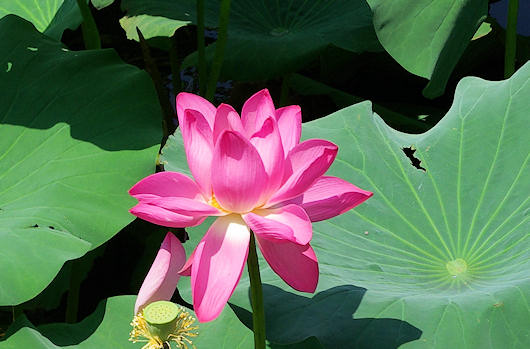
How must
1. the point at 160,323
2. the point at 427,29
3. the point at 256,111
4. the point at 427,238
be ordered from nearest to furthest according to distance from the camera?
the point at 160,323 < the point at 256,111 < the point at 427,238 < the point at 427,29

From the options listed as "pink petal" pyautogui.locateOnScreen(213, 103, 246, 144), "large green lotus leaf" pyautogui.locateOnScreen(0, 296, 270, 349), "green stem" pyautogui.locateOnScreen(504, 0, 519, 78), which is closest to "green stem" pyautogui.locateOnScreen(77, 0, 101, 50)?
"large green lotus leaf" pyautogui.locateOnScreen(0, 296, 270, 349)

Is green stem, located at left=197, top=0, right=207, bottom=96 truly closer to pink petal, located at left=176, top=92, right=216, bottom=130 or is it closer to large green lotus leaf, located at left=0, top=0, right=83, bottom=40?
large green lotus leaf, located at left=0, top=0, right=83, bottom=40

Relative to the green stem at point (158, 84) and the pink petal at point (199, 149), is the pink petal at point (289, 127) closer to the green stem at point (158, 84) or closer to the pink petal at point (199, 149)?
the pink petal at point (199, 149)

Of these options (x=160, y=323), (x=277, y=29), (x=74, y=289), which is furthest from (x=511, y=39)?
(x=160, y=323)

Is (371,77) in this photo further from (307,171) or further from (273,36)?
(307,171)

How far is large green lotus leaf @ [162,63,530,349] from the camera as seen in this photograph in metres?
1.19

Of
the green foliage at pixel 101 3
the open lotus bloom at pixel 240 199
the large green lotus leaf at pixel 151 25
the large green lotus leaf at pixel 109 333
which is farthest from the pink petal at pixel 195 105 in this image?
the green foliage at pixel 101 3

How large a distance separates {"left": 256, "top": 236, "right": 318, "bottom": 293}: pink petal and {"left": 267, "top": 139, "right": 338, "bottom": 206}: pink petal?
5 centimetres

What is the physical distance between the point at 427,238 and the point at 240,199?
698mm

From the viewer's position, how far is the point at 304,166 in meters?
0.79

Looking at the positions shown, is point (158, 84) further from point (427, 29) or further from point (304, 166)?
point (304, 166)

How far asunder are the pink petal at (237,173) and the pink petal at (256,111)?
0.28ft

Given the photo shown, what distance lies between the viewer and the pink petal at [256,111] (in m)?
0.84

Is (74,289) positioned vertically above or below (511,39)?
below
